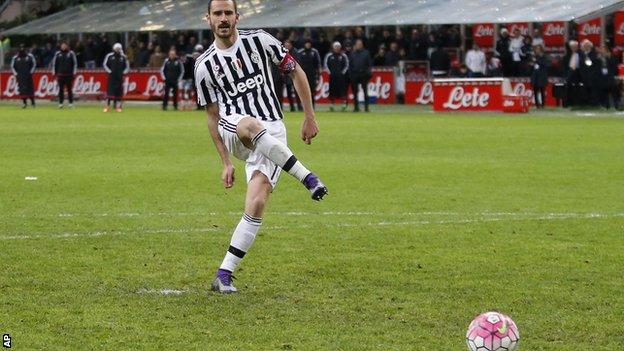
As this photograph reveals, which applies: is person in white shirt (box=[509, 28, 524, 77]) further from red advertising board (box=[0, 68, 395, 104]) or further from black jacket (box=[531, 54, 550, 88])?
red advertising board (box=[0, 68, 395, 104])

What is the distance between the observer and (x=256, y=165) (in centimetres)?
1015

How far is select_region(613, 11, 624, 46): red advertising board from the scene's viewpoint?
43641 mm

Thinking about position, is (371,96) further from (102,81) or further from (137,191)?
(137,191)

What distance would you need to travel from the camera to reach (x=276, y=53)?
33.7 ft

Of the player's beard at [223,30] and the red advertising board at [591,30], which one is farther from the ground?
the player's beard at [223,30]

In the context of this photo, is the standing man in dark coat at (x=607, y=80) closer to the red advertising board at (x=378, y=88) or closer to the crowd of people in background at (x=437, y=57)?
the crowd of people in background at (x=437, y=57)

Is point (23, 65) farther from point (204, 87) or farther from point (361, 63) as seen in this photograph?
point (204, 87)

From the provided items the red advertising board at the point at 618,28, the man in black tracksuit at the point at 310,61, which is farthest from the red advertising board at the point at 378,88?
the red advertising board at the point at 618,28

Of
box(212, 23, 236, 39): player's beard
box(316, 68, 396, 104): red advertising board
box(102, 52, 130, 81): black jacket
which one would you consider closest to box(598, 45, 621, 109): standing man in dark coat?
box(316, 68, 396, 104): red advertising board

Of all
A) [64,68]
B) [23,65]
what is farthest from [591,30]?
[23,65]

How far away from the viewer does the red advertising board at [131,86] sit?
155ft

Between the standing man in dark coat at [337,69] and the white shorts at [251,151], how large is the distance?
107 ft

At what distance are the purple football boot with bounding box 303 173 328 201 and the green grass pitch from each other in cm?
70

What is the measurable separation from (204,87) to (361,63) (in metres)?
32.0
